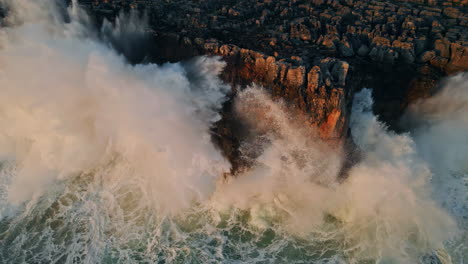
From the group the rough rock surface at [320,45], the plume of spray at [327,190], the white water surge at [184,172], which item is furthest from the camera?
the rough rock surface at [320,45]

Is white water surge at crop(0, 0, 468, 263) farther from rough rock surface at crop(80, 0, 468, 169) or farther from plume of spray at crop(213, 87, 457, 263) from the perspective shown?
rough rock surface at crop(80, 0, 468, 169)

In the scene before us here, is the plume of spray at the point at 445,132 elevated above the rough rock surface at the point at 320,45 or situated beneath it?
situated beneath

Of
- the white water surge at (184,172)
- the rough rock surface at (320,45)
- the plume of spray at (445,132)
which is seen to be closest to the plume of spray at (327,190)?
the white water surge at (184,172)

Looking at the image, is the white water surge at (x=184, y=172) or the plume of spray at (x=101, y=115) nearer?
the white water surge at (x=184, y=172)

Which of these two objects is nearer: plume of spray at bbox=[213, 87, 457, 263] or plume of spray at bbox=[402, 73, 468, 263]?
plume of spray at bbox=[213, 87, 457, 263]

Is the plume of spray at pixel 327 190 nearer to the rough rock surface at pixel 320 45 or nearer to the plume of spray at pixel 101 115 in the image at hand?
the rough rock surface at pixel 320 45

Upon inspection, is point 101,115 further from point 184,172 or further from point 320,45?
point 320,45

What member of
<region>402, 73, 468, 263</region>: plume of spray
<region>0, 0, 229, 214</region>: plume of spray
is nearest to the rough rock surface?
<region>402, 73, 468, 263</region>: plume of spray

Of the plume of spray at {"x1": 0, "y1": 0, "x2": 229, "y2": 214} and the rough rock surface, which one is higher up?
the rough rock surface
